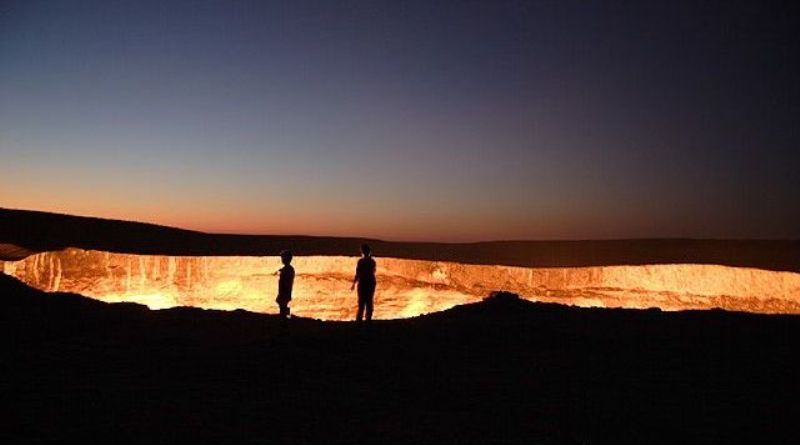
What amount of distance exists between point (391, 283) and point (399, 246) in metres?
12.2

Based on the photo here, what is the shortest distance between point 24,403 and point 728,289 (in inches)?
1001

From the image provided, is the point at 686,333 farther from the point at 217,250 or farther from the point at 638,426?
the point at 217,250

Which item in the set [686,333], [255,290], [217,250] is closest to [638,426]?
[686,333]

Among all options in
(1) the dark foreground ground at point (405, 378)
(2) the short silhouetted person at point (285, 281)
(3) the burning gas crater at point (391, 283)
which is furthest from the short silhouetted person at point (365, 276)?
(3) the burning gas crater at point (391, 283)

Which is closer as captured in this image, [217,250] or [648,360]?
[648,360]

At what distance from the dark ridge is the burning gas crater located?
397 centimetres

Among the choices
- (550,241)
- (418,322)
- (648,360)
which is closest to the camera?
(648,360)

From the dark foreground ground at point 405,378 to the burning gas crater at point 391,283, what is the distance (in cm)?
1524

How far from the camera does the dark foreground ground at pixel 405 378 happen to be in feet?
15.0

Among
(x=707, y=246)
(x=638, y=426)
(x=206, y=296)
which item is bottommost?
(x=206, y=296)

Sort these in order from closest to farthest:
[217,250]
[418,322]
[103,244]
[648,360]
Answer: [648,360]
[418,322]
[103,244]
[217,250]

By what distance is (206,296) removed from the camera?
2780 cm

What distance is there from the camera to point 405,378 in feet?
21.1

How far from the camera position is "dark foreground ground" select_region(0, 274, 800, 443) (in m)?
4.56
